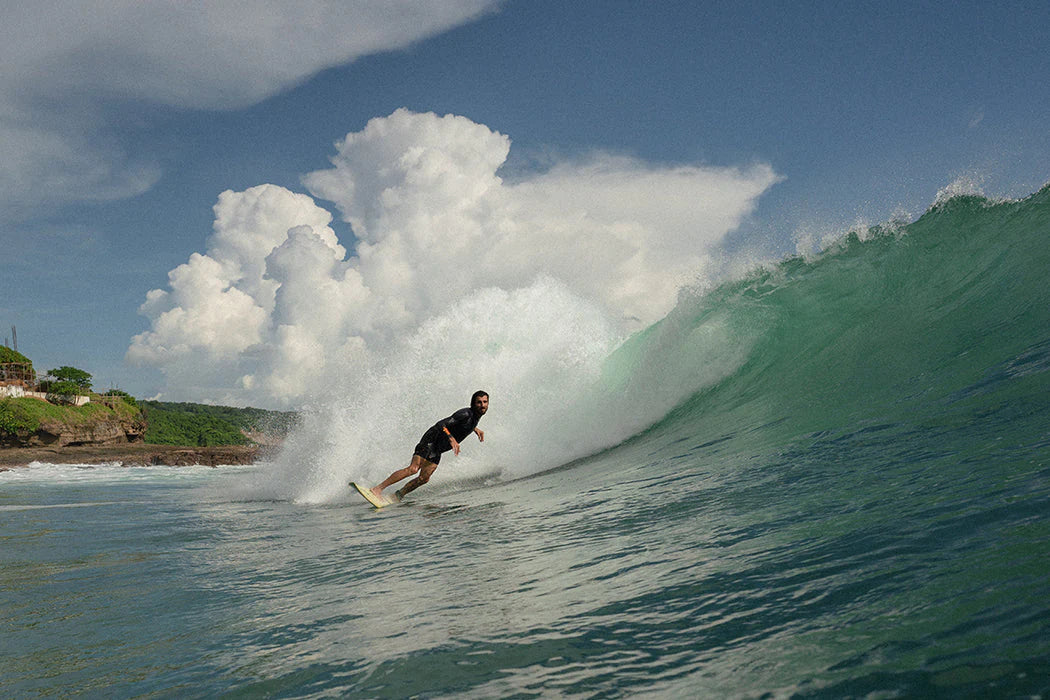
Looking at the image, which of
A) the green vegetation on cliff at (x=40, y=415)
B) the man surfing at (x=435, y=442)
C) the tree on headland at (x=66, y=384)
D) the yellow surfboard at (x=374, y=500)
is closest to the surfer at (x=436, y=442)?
the man surfing at (x=435, y=442)

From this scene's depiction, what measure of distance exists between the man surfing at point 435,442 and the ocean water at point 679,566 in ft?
2.54

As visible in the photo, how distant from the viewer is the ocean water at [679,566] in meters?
2.57

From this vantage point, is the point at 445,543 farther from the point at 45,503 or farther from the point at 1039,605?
the point at 45,503

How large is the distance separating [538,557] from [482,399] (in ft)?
18.1

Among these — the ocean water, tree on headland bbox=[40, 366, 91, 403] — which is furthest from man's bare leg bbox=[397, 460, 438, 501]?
tree on headland bbox=[40, 366, 91, 403]

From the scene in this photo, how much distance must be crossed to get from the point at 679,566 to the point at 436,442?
7088 mm

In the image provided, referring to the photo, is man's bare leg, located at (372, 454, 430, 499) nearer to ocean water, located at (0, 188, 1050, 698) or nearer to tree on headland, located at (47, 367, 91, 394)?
ocean water, located at (0, 188, 1050, 698)

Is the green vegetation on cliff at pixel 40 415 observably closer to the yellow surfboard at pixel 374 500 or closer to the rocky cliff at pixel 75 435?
the rocky cliff at pixel 75 435

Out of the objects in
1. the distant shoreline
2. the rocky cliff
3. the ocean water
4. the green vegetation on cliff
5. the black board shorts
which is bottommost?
the ocean water

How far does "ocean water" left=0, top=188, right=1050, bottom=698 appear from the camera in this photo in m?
2.57

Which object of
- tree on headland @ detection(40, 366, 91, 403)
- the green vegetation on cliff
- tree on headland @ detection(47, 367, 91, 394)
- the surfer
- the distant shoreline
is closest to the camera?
the surfer

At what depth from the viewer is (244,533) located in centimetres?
823

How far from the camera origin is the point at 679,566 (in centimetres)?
389

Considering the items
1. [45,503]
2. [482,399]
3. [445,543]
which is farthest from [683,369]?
[45,503]
